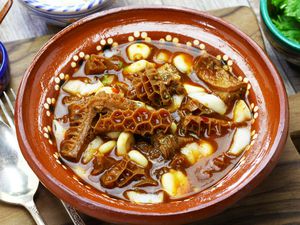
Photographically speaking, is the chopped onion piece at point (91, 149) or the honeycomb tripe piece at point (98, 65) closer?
the chopped onion piece at point (91, 149)

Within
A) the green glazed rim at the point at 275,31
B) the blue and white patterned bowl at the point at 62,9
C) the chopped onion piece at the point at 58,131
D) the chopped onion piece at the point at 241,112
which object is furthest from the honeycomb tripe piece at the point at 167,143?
the blue and white patterned bowl at the point at 62,9

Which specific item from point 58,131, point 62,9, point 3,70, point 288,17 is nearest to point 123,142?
point 58,131

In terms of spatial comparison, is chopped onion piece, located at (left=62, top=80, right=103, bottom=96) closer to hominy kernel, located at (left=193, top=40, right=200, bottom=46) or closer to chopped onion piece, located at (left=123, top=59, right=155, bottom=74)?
chopped onion piece, located at (left=123, top=59, right=155, bottom=74)

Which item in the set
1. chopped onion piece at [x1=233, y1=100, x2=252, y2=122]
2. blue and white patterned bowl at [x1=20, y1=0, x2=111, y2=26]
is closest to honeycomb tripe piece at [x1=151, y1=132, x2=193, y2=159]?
chopped onion piece at [x1=233, y1=100, x2=252, y2=122]

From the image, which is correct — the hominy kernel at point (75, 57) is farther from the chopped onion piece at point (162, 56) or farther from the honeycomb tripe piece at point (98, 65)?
the chopped onion piece at point (162, 56)

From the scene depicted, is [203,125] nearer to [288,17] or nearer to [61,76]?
[61,76]

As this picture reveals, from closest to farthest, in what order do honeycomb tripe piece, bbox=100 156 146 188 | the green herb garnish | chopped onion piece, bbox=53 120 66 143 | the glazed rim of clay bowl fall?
Result: the glazed rim of clay bowl, honeycomb tripe piece, bbox=100 156 146 188, chopped onion piece, bbox=53 120 66 143, the green herb garnish
